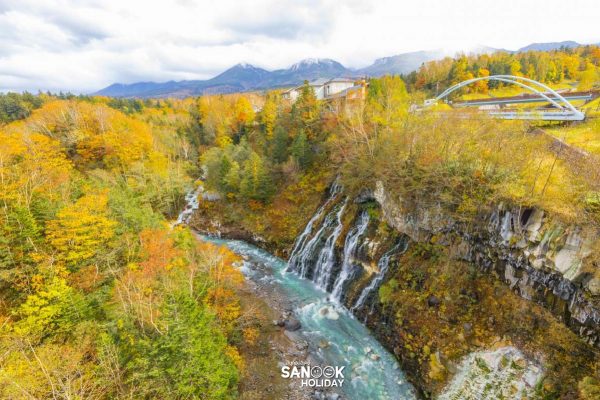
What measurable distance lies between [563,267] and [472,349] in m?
7.16

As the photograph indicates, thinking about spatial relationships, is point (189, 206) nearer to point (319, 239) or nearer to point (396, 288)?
point (319, 239)

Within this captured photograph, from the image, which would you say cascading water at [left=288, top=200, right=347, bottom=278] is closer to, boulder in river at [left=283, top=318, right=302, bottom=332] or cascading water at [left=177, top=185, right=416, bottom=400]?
cascading water at [left=177, top=185, right=416, bottom=400]

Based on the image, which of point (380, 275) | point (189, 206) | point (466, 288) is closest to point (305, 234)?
point (380, 275)

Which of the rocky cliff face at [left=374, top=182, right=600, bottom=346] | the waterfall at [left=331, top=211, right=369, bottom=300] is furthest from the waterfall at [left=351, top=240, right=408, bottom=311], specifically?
the rocky cliff face at [left=374, top=182, right=600, bottom=346]

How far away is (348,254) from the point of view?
2675 cm

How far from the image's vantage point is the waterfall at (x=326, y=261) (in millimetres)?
27734

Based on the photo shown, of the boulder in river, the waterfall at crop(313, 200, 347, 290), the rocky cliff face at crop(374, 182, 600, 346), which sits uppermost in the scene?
the rocky cliff face at crop(374, 182, 600, 346)

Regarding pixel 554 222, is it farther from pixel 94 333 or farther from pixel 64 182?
pixel 64 182

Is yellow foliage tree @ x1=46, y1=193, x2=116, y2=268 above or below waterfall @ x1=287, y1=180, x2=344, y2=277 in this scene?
above

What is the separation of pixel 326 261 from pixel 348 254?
112 inches

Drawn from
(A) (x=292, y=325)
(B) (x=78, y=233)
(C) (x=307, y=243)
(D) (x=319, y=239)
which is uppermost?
(B) (x=78, y=233)

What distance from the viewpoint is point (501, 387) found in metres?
15.2

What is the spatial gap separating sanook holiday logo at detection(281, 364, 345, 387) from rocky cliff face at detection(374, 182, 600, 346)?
41.9ft

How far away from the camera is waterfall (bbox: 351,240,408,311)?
23688 mm
